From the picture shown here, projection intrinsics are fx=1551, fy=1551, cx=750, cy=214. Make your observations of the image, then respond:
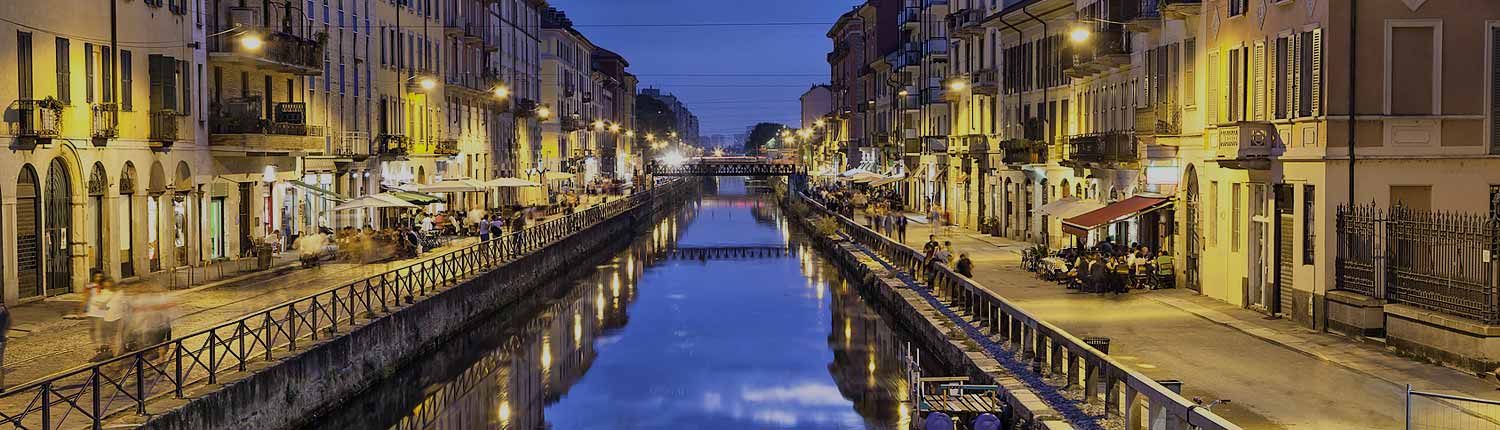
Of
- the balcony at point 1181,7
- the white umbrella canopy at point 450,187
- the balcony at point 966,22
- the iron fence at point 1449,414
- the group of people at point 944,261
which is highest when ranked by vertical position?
the balcony at point 966,22

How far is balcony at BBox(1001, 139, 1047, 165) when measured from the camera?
50.1 metres

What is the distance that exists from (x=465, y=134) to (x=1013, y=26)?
30861 millimetres

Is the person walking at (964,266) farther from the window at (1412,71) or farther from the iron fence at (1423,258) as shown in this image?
the window at (1412,71)

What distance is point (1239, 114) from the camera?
95.7 ft

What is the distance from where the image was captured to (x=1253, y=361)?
22234 millimetres

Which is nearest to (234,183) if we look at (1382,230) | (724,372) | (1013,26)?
(724,372)

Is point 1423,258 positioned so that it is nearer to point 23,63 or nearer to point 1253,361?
point 1253,361

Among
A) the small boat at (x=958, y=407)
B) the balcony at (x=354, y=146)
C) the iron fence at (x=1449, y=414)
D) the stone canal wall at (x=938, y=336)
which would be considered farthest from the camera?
the balcony at (x=354, y=146)

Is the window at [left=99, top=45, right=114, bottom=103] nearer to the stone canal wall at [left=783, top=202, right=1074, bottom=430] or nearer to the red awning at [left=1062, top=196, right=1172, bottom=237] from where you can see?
the stone canal wall at [left=783, top=202, right=1074, bottom=430]

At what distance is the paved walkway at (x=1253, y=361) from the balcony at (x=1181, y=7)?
19.4 ft

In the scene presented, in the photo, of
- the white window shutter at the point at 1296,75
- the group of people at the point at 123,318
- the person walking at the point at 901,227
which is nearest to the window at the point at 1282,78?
the white window shutter at the point at 1296,75

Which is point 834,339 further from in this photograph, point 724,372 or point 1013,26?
point 1013,26

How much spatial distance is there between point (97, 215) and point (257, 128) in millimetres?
7955

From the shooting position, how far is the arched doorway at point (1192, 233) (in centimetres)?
3306
